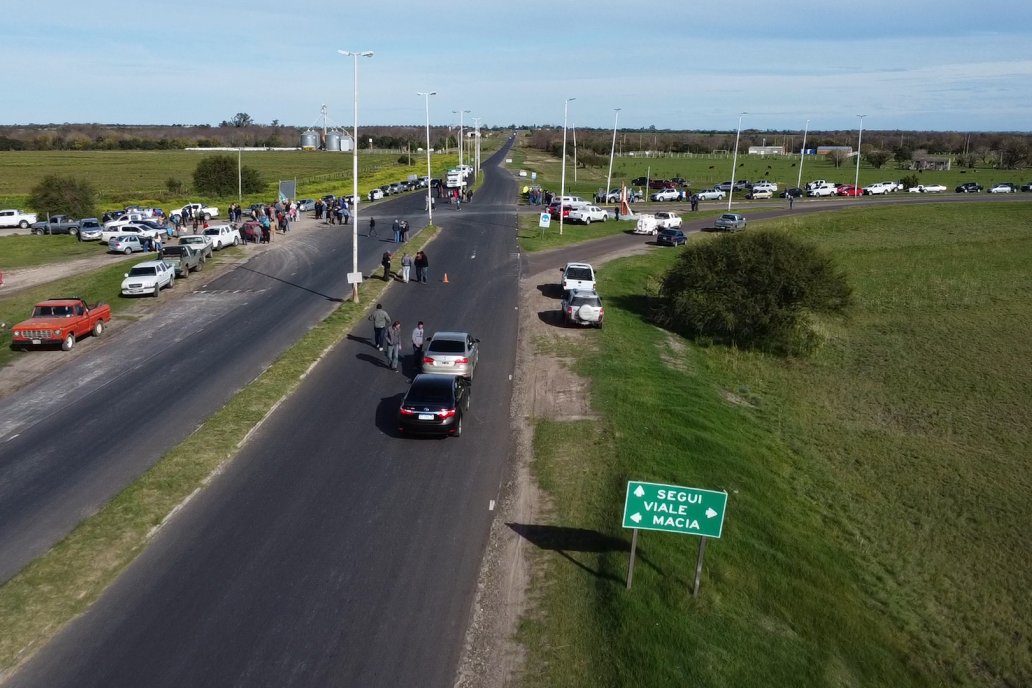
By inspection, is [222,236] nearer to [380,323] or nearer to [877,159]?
[380,323]

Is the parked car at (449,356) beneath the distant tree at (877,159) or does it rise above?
beneath

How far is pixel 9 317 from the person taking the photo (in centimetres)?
3369

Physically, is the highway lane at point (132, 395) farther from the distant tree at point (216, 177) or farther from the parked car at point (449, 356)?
the distant tree at point (216, 177)

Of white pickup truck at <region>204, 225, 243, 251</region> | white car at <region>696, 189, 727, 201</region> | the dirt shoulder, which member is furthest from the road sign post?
white car at <region>696, 189, 727, 201</region>

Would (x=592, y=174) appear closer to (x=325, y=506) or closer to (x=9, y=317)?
(x=9, y=317)

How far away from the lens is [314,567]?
14133mm

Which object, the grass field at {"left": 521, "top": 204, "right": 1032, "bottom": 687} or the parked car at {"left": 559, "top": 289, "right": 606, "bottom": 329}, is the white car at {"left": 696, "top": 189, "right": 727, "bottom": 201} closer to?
the grass field at {"left": 521, "top": 204, "right": 1032, "bottom": 687}

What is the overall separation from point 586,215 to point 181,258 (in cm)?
3404

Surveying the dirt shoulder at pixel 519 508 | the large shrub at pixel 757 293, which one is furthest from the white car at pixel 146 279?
the large shrub at pixel 757 293

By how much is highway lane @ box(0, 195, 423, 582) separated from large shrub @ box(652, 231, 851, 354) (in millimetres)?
16316

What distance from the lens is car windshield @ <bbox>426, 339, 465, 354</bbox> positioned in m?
24.0

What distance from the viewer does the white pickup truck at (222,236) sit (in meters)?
49.7

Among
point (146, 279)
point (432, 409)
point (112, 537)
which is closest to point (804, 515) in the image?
point (432, 409)

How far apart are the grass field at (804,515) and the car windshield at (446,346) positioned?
4.25 m
